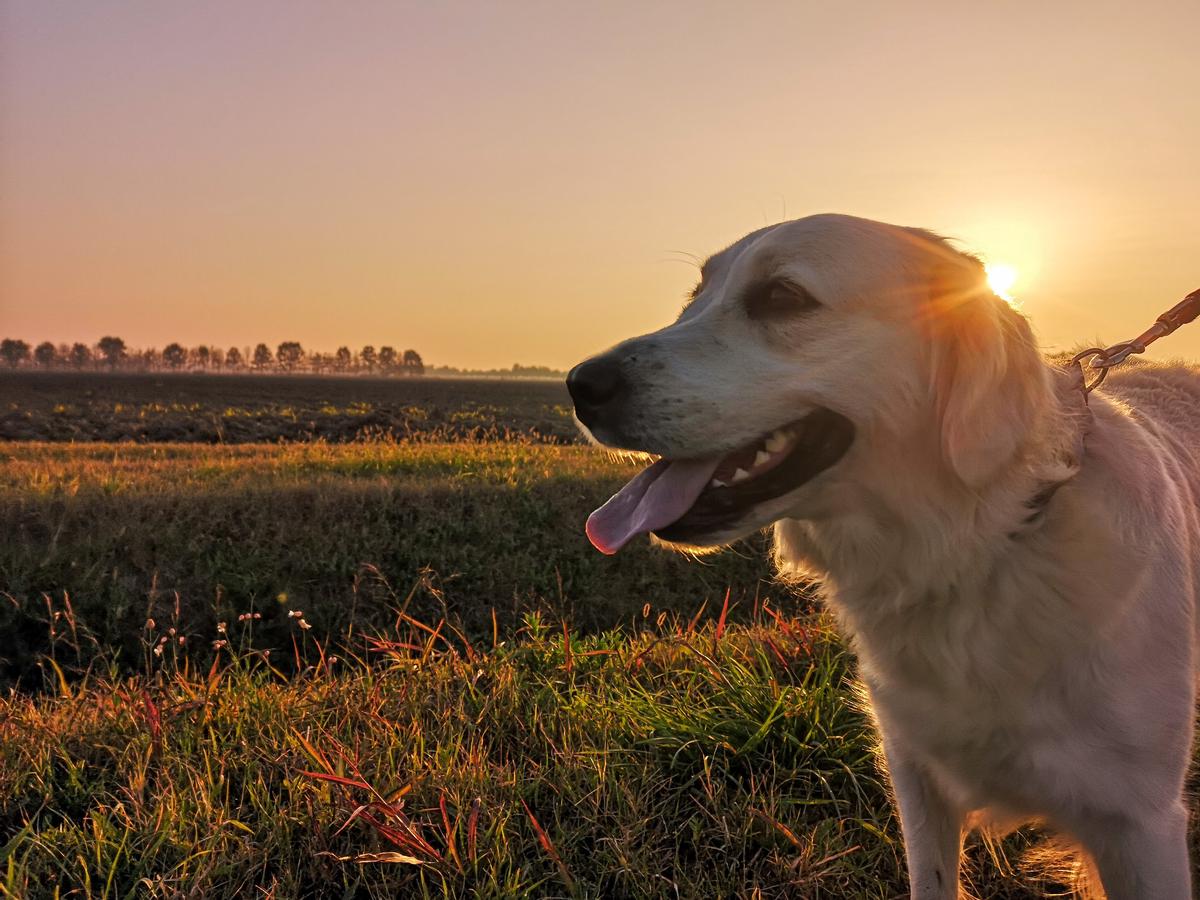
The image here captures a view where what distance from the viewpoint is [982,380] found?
198 cm

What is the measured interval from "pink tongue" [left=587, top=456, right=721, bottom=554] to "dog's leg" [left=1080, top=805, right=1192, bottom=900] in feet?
4.09

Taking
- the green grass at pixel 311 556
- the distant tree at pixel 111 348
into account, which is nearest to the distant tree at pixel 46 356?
the distant tree at pixel 111 348

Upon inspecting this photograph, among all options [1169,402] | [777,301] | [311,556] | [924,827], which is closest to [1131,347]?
[1169,402]

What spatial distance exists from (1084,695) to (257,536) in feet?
21.9

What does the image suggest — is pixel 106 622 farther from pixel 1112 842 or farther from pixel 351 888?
pixel 1112 842

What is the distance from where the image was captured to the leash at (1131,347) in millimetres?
2483

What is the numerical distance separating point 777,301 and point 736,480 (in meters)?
0.49

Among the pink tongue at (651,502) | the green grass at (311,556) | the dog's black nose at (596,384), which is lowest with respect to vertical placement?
the green grass at (311,556)

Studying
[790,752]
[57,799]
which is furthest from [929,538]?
[57,799]

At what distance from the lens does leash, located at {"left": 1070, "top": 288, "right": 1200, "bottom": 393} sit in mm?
2483

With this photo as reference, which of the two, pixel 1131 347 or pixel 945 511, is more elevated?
pixel 1131 347

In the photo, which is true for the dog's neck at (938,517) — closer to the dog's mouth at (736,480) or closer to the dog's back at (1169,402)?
the dog's mouth at (736,480)

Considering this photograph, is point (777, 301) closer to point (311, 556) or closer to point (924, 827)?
point (924, 827)

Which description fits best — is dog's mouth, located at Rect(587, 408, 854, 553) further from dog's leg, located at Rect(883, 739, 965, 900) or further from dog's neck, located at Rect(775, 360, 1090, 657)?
dog's leg, located at Rect(883, 739, 965, 900)
